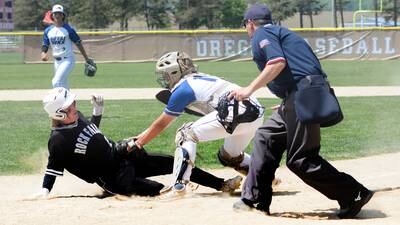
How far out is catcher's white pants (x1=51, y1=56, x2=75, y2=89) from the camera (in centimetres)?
1360

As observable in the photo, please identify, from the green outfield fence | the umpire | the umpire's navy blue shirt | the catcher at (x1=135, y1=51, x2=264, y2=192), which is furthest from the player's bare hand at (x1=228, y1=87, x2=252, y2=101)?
the green outfield fence

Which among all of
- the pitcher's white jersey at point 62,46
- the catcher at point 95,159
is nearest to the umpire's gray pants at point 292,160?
the catcher at point 95,159

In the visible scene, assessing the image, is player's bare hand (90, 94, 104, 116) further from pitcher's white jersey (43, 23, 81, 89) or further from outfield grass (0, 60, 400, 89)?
outfield grass (0, 60, 400, 89)

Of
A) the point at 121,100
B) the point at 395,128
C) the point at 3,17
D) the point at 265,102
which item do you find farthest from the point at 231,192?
the point at 3,17

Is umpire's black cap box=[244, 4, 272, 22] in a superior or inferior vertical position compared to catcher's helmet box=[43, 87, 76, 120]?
superior

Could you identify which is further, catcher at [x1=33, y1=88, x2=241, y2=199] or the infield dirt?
catcher at [x1=33, y1=88, x2=241, y2=199]

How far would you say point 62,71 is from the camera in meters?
13.8

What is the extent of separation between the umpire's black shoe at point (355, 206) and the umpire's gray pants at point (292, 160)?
0.05 m

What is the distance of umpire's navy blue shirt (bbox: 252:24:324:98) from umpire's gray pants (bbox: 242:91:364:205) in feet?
0.45

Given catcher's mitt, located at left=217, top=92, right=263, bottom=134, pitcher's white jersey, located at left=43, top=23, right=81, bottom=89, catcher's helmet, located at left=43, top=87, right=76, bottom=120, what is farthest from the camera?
pitcher's white jersey, located at left=43, top=23, right=81, bottom=89

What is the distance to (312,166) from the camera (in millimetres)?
5789

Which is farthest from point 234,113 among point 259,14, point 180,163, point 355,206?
point 355,206

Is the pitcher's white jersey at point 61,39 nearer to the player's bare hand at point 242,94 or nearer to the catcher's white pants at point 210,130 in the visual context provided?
the catcher's white pants at point 210,130

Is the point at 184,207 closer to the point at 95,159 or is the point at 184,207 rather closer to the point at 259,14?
the point at 95,159
